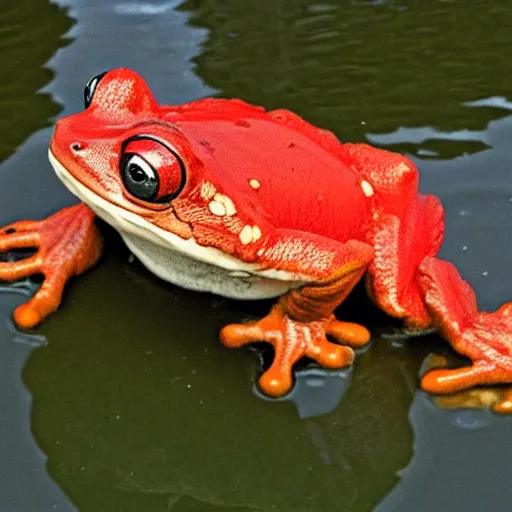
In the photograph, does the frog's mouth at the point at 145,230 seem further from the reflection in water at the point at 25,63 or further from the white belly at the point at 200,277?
the reflection in water at the point at 25,63

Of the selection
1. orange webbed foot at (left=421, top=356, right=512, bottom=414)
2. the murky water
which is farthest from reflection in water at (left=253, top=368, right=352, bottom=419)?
orange webbed foot at (left=421, top=356, right=512, bottom=414)

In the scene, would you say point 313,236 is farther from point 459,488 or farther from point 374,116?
point 374,116

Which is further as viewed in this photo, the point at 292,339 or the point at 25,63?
the point at 25,63

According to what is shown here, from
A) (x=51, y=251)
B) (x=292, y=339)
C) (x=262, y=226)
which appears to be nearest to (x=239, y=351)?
(x=292, y=339)

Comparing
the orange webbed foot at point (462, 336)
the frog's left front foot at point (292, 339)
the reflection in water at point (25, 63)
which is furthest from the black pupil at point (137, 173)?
the reflection in water at point (25, 63)

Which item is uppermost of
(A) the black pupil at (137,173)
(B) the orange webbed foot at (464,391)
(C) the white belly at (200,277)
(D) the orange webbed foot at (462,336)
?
(A) the black pupil at (137,173)

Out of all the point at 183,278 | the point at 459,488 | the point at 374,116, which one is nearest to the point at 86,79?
the point at 374,116

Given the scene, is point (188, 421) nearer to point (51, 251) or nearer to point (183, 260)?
point (183, 260)

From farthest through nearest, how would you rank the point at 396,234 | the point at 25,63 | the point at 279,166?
1. the point at 25,63
2. the point at 396,234
3. the point at 279,166

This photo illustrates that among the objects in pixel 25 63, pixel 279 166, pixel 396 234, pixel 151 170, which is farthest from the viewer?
pixel 25 63
